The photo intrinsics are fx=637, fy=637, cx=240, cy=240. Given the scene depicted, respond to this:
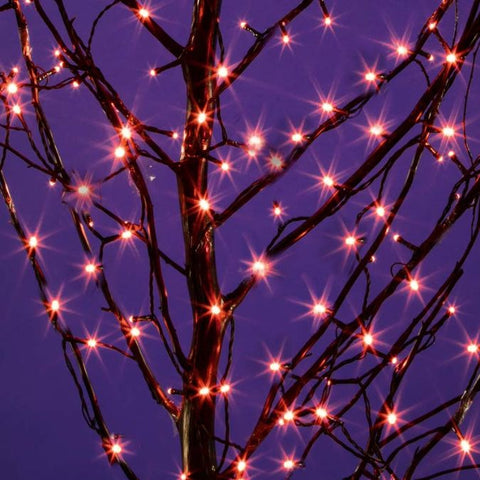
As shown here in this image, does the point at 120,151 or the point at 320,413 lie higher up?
the point at 120,151

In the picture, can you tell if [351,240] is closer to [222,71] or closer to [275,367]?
[275,367]

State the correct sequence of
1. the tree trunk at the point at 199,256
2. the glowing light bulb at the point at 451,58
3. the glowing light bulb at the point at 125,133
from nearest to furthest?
the glowing light bulb at the point at 451,58 → the glowing light bulb at the point at 125,133 → the tree trunk at the point at 199,256

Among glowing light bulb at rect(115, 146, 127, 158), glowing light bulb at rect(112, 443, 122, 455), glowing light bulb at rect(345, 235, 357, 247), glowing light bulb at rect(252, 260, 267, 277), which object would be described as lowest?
glowing light bulb at rect(112, 443, 122, 455)

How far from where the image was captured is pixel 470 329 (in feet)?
10.2

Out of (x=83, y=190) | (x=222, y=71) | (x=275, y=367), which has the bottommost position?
(x=275, y=367)

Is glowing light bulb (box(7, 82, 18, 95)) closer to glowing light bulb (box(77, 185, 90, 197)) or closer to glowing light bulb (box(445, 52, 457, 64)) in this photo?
glowing light bulb (box(77, 185, 90, 197))

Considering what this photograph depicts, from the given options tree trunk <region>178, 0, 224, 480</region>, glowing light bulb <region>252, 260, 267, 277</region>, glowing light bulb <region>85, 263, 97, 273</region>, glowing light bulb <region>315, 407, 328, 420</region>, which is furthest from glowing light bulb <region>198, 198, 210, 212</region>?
glowing light bulb <region>315, 407, 328, 420</region>

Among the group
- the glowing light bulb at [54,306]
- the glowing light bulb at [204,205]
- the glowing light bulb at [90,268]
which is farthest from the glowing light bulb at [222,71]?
the glowing light bulb at [54,306]

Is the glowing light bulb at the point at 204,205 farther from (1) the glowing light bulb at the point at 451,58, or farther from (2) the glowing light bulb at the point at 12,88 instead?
(1) the glowing light bulb at the point at 451,58

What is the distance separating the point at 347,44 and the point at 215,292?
1.90 metres

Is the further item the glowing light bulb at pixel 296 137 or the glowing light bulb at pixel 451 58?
the glowing light bulb at pixel 296 137

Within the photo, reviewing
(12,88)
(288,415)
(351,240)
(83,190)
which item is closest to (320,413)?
(288,415)

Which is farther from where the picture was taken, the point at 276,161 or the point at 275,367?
the point at 275,367

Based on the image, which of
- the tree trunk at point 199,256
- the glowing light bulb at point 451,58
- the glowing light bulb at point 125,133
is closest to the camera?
the glowing light bulb at point 451,58
